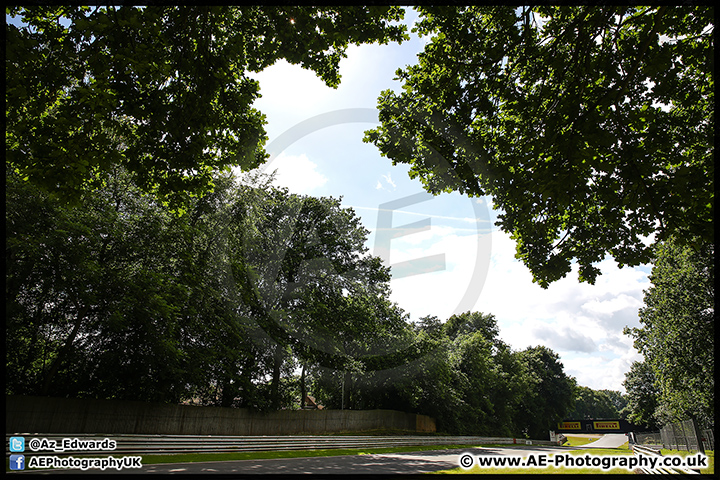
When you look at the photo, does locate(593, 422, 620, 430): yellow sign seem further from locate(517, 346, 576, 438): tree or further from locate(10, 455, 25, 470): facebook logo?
locate(10, 455, 25, 470): facebook logo

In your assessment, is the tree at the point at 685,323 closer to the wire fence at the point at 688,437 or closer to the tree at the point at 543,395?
the wire fence at the point at 688,437

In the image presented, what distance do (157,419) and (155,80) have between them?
16048 mm

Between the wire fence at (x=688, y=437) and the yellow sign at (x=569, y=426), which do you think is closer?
the wire fence at (x=688, y=437)

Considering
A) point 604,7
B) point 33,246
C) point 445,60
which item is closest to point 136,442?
point 33,246

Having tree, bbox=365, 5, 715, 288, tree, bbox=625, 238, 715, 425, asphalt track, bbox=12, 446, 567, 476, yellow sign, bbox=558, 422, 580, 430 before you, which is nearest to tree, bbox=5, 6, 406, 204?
tree, bbox=365, 5, 715, 288

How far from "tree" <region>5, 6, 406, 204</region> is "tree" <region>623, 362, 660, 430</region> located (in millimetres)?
57171

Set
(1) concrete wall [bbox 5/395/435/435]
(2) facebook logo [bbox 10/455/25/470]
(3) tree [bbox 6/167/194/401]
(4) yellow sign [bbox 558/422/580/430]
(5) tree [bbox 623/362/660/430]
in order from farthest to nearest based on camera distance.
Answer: (4) yellow sign [bbox 558/422/580/430], (5) tree [bbox 623/362/660/430], (3) tree [bbox 6/167/194/401], (1) concrete wall [bbox 5/395/435/435], (2) facebook logo [bbox 10/455/25/470]

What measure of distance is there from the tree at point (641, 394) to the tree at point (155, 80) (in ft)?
188

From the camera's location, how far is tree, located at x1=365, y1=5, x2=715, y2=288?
709cm

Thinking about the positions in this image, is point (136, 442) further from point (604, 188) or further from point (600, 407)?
point (600, 407)

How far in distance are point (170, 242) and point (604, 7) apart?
18647 millimetres

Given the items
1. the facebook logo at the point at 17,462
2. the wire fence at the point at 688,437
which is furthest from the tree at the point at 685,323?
the facebook logo at the point at 17,462

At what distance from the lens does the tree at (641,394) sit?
4812 centimetres

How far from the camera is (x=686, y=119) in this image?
837 cm
